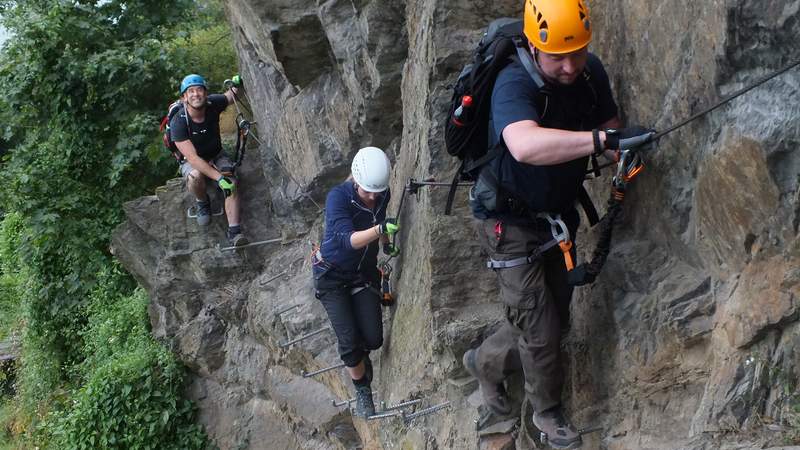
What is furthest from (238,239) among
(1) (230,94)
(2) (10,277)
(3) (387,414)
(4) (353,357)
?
(2) (10,277)

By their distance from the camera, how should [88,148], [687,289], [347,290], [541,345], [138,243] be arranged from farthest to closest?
1. [88,148]
2. [138,243]
3. [347,290]
4. [541,345]
5. [687,289]

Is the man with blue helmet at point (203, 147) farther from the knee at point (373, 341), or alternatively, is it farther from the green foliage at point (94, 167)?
the knee at point (373, 341)

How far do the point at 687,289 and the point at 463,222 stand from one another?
2131 mm

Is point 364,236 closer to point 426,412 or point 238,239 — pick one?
point 426,412

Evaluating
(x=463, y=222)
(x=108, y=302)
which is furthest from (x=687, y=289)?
(x=108, y=302)

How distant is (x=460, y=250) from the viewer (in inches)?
240

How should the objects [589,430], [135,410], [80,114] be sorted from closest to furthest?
[589,430] < [135,410] < [80,114]

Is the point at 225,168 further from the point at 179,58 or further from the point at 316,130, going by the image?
the point at 179,58

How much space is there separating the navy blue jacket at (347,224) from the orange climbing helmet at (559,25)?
305 centimetres

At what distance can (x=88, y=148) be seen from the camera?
13.1 meters

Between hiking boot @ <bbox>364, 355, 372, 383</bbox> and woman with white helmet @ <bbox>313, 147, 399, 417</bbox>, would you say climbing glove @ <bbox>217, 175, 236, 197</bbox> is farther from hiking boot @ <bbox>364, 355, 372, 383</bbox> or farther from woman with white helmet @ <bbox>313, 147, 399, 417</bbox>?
hiking boot @ <bbox>364, 355, 372, 383</bbox>

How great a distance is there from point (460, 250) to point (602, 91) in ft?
6.77

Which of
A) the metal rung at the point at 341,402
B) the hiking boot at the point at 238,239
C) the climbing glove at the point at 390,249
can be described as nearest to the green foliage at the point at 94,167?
the hiking boot at the point at 238,239

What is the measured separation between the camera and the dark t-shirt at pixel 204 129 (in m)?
10.1
